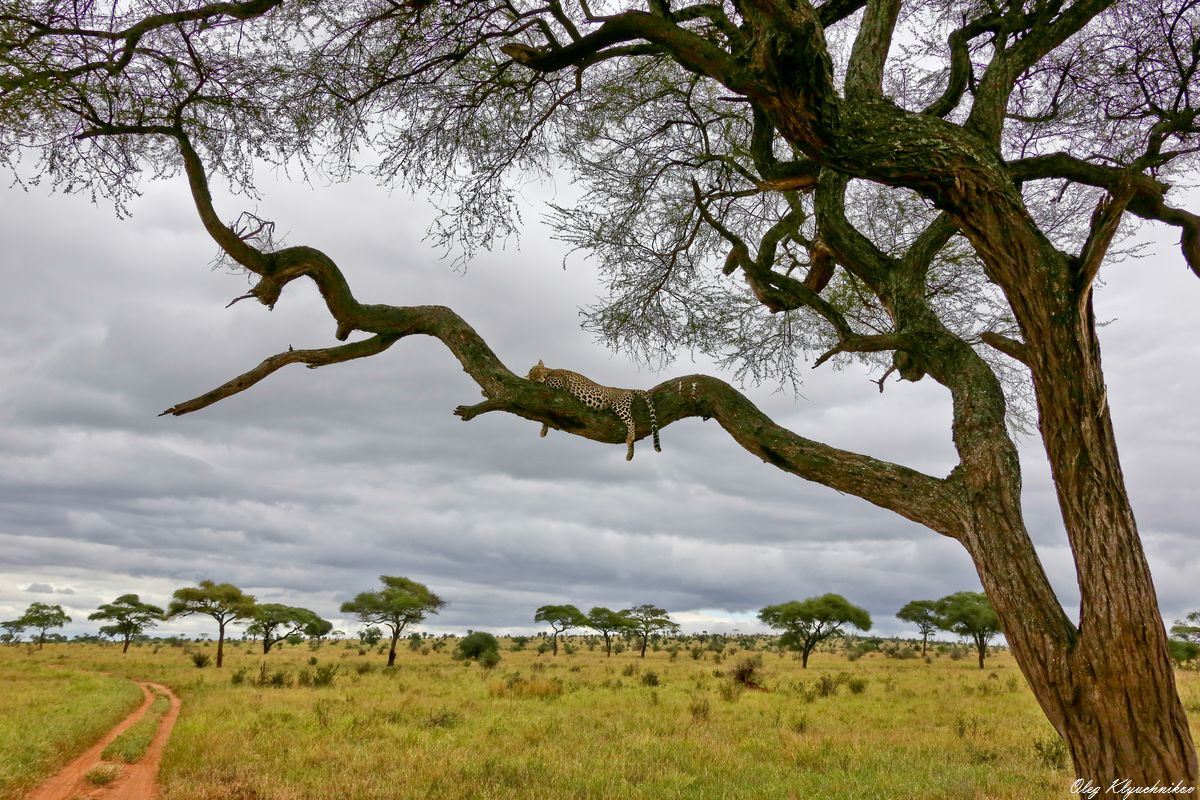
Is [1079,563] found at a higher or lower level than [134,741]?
higher

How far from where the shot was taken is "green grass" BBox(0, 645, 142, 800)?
1025cm

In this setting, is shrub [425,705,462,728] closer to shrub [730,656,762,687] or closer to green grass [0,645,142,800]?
green grass [0,645,142,800]

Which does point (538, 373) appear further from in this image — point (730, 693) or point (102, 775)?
point (730, 693)

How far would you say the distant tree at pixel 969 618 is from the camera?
3859cm

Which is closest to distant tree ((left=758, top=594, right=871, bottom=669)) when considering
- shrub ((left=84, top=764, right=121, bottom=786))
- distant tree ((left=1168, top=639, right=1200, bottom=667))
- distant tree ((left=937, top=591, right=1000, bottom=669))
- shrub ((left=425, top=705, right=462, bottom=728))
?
distant tree ((left=937, top=591, right=1000, bottom=669))

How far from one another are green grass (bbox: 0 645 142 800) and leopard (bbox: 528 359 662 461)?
8338 mm

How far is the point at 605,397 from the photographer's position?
563 cm

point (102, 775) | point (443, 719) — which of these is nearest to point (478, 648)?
point (443, 719)

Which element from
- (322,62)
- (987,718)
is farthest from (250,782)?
(987,718)

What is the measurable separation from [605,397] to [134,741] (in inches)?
467

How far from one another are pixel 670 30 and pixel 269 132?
4.03m

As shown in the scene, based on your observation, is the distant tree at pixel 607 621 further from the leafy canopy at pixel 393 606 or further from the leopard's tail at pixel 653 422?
the leopard's tail at pixel 653 422

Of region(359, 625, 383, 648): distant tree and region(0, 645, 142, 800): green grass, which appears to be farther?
region(359, 625, 383, 648): distant tree

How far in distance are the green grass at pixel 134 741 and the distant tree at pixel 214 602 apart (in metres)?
25.4
